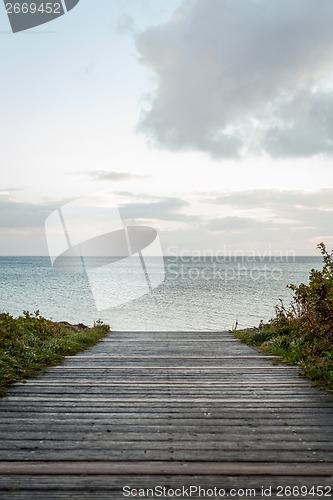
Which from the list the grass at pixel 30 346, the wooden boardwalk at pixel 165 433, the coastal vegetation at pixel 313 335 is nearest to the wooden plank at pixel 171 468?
the wooden boardwalk at pixel 165 433

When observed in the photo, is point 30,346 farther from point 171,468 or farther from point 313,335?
point 171,468

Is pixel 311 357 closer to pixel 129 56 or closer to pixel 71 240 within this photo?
pixel 71 240

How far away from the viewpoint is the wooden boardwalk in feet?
9.42

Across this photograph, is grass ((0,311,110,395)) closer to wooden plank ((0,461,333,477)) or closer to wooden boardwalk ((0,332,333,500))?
wooden boardwalk ((0,332,333,500))

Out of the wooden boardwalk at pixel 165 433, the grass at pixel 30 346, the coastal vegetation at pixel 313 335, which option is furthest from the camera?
the coastal vegetation at pixel 313 335

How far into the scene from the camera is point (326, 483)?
2883 mm

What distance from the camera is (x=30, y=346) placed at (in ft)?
24.0

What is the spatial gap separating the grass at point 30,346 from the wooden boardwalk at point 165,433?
30cm

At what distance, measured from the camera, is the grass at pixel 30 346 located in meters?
5.77

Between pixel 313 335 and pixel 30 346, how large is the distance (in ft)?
13.9

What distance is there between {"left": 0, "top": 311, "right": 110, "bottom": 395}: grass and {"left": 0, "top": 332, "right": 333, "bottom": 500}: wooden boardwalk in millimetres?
301

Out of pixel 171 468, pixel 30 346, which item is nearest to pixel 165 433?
pixel 171 468

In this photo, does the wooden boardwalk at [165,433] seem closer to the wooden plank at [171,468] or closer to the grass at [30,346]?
the wooden plank at [171,468]

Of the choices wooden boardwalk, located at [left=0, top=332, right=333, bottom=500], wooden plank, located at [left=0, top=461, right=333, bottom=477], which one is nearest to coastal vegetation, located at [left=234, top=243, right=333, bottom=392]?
wooden boardwalk, located at [left=0, top=332, right=333, bottom=500]
